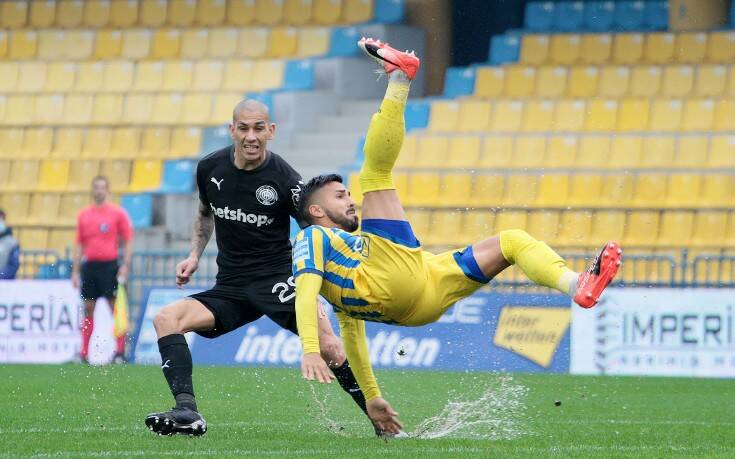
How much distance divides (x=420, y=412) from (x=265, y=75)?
12946mm

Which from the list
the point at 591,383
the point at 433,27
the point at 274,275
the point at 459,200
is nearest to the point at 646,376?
the point at 591,383

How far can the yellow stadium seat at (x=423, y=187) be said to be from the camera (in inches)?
824

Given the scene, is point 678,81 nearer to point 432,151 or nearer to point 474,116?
point 474,116

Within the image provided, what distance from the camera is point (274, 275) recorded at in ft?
31.2

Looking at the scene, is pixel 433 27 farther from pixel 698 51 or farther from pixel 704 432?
pixel 704 432

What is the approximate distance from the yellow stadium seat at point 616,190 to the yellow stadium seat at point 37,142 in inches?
351

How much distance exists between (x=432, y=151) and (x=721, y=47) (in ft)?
13.9

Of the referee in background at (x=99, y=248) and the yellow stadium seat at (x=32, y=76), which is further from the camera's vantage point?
the yellow stadium seat at (x=32, y=76)

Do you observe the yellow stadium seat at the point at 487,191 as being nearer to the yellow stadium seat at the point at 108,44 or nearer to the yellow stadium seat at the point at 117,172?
the yellow stadium seat at the point at 117,172

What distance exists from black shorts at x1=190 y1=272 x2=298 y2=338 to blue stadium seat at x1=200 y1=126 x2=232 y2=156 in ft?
43.8

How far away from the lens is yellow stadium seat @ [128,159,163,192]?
74.1ft

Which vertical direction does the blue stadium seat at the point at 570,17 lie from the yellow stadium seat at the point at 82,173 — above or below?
above

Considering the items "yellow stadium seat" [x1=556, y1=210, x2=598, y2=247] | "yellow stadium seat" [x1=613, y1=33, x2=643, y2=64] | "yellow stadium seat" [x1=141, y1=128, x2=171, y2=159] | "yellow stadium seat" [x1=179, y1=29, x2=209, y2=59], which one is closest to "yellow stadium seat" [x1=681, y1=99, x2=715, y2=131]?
"yellow stadium seat" [x1=613, y1=33, x2=643, y2=64]

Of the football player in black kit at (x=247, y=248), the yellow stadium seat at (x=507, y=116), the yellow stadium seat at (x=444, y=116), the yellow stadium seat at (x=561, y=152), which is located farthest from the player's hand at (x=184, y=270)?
the yellow stadium seat at (x=444, y=116)
